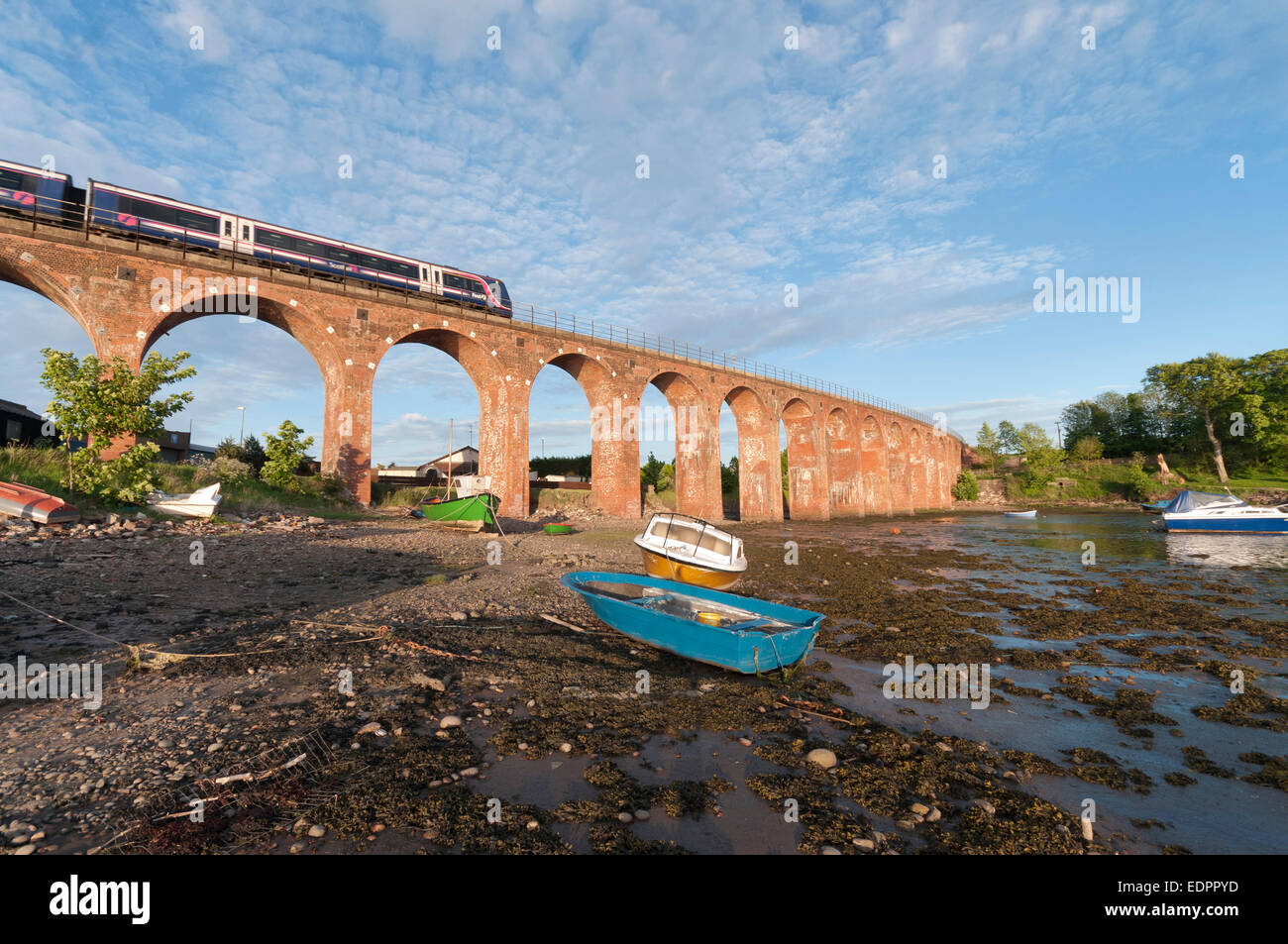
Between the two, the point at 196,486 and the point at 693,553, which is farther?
the point at 196,486

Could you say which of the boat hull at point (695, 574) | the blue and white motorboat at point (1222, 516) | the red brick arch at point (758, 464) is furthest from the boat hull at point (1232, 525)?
the boat hull at point (695, 574)

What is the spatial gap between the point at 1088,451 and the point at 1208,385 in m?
14.5

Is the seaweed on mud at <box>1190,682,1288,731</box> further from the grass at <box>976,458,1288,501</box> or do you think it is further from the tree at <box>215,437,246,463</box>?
the grass at <box>976,458,1288,501</box>

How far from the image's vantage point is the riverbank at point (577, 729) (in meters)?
3.27

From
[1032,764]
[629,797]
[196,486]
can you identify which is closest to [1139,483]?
[1032,764]

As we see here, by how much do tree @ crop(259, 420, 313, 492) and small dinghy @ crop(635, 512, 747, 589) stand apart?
57.4 ft

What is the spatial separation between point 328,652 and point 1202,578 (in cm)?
2216

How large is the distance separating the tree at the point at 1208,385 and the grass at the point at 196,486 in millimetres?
94266

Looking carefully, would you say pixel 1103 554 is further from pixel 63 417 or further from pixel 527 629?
pixel 63 417

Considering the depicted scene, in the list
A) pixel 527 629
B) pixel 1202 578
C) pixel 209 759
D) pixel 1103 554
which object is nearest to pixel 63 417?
pixel 527 629

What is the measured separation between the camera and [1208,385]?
64.2m

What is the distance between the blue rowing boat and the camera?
20.2ft

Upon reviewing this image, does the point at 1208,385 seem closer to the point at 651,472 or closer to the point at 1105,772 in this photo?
the point at 651,472
